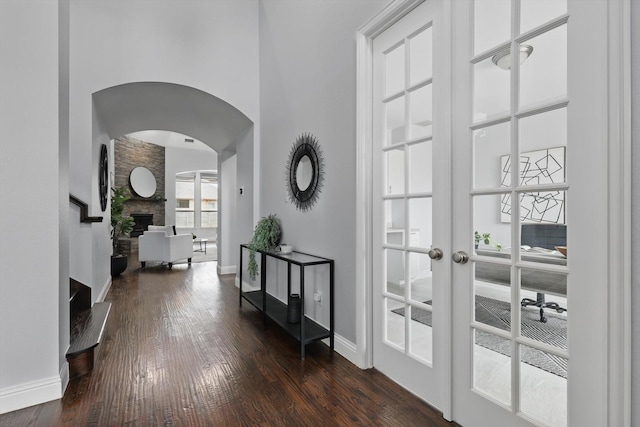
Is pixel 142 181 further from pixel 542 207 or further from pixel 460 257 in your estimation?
pixel 542 207

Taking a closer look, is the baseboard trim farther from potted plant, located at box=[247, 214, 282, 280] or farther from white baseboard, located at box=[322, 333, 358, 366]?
potted plant, located at box=[247, 214, 282, 280]

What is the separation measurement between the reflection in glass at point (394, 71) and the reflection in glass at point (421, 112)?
0.15 meters

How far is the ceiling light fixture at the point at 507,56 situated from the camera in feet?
4.40

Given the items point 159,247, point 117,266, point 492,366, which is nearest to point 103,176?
point 117,266

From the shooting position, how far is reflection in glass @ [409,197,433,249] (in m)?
1.81

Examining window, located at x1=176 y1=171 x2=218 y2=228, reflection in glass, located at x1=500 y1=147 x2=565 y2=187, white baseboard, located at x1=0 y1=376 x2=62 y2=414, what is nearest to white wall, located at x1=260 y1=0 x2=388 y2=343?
reflection in glass, located at x1=500 y1=147 x2=565 y2=187

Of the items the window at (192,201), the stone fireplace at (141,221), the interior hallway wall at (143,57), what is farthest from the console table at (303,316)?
the window at (192,201)

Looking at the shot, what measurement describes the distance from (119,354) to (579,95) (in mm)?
3148

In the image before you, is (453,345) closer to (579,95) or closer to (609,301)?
(609,301)

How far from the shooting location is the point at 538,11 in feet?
4.28

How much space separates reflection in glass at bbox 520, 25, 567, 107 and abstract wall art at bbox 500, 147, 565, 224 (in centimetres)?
22

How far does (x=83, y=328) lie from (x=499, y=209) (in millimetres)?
2920

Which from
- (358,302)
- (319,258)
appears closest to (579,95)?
(358,302)

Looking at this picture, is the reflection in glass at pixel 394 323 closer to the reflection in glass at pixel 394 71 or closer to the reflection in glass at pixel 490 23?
the reflection in glass at pixel 394 71
